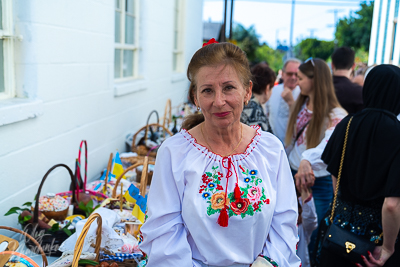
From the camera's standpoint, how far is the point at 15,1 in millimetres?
2582

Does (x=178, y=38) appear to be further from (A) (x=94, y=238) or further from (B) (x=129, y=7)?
(A) (x=94, y=238)

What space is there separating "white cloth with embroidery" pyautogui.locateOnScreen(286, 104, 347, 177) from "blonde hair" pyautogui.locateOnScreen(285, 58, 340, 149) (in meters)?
0.05

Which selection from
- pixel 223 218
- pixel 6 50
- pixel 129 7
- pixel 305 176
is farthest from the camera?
pixel 129 7

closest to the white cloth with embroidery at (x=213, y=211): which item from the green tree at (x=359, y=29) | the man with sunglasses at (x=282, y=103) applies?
the man with sunglasses at (x=282, y=103)

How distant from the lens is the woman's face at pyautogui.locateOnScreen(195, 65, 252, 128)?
177 cm

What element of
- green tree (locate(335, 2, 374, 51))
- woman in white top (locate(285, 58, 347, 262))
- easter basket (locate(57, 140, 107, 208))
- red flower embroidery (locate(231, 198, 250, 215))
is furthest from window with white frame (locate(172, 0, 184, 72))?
green tree (locate(335, 2, 374, 51))

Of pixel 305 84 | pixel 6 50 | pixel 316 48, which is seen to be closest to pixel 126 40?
pixel 305 84

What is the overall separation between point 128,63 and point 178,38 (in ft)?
10.5

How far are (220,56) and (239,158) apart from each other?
454mm

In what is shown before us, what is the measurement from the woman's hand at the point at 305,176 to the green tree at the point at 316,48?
46578mm

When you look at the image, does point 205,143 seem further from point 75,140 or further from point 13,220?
point 75,140

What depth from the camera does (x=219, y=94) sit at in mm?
1759

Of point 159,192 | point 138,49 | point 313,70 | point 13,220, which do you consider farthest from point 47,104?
point 138,49

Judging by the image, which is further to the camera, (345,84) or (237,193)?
(345,84)
